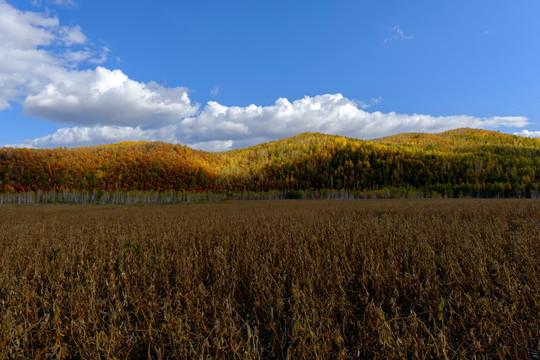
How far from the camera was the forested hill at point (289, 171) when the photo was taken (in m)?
84.7

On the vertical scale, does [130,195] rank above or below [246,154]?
below

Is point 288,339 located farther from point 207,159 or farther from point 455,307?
point 207,159

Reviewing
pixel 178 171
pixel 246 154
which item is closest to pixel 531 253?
pixel 178 171

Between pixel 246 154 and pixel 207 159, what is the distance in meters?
25.3

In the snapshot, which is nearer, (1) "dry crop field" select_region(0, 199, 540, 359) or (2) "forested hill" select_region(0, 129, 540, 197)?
(1) "dry crop field" select_region(0, 199, 540, 359)

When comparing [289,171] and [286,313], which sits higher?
[289,171]

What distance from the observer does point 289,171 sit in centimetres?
11194

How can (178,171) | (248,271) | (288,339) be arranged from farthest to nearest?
(178,171) < (248,271) < (288,339)

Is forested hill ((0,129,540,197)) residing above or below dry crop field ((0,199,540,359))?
above

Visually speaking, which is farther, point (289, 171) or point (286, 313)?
point (289, 171)

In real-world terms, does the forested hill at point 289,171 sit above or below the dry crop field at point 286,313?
above

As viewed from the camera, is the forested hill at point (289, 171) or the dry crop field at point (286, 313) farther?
the forested hill at point (289, 171)

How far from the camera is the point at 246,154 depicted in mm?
149875

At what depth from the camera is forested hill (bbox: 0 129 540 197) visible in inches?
3334
